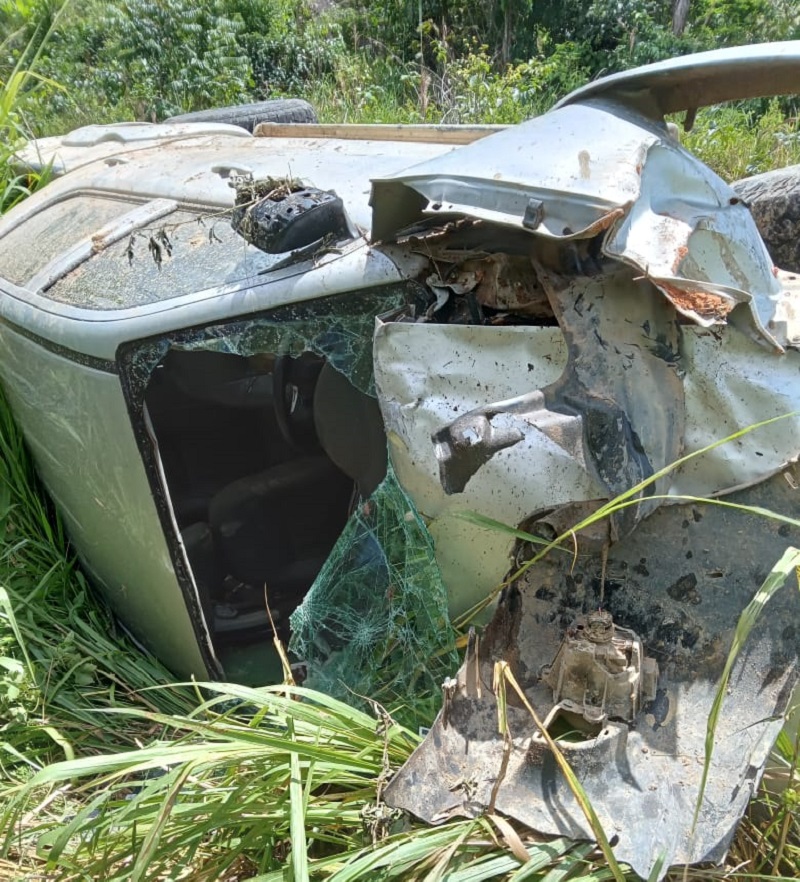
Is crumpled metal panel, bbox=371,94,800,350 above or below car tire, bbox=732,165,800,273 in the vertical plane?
above

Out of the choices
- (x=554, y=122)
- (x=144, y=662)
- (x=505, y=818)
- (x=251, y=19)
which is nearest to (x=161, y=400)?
(x=144, y=662)

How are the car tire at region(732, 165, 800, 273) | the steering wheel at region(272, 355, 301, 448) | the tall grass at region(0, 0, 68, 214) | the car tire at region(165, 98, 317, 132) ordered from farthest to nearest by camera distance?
1. the car tire at region(165, 98, 317, 132)
2. the tall grass at region(0, 0, 68, 214)
3. the car tire at region(732, 165, 800, 273)
4. the steering wheel at region(272, 355, 301, 448)

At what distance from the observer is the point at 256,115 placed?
14.9 ft

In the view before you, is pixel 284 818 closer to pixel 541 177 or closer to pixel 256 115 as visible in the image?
pixel 541 177

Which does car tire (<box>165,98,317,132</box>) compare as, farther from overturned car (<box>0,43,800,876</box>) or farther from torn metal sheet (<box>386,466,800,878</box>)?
torn metal sheet (<box>386,466,800,878</box>)

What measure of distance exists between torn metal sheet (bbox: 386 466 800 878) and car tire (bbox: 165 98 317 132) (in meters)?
3.44

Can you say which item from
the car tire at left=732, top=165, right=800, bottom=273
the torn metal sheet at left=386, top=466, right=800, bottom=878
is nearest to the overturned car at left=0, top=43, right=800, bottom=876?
the torn metal sheet at left=386, top=466, right=800, bottom=878

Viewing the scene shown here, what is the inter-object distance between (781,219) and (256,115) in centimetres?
266

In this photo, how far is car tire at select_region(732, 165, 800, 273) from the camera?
9.96ft

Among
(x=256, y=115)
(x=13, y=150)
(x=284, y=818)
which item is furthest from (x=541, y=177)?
(x=256, y=115)

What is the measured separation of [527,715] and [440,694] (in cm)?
37

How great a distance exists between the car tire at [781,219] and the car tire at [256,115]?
2.42 meters

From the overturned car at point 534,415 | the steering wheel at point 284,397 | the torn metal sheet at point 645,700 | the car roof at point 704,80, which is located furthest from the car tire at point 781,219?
the torn metal sheet at point 645,700

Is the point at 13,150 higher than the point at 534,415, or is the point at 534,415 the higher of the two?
the point at 13,150
